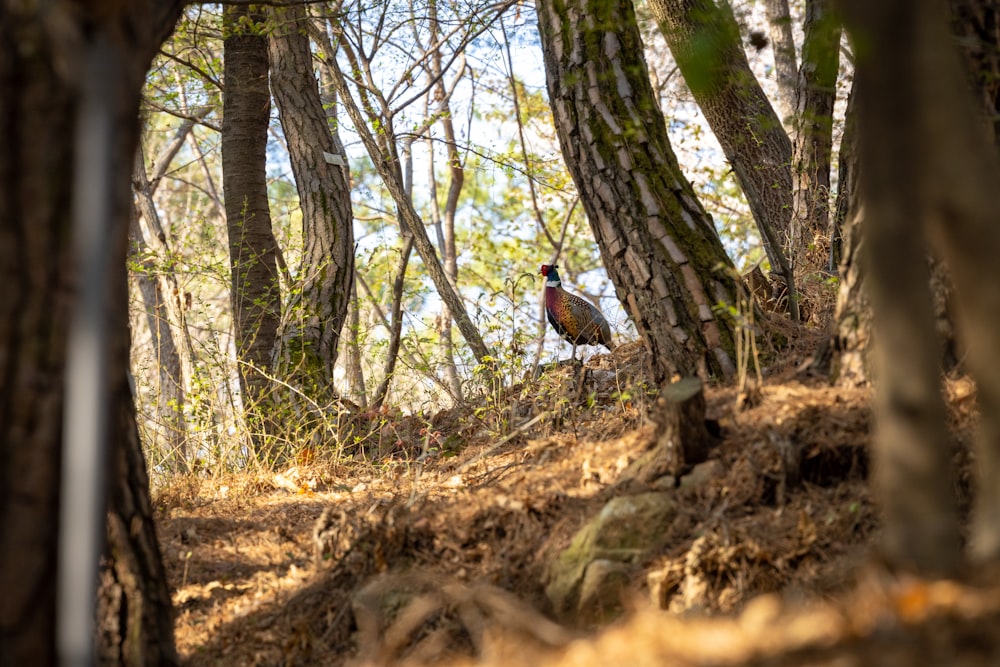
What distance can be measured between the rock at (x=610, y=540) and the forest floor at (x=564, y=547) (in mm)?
51

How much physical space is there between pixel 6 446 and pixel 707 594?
2.13 m

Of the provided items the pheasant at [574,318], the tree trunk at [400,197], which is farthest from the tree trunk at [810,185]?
the tree trunk at [400,197]

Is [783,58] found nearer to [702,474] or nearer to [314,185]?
[314,185]

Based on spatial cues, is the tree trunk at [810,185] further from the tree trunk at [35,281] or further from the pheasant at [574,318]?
the tree trunk at [35,281]

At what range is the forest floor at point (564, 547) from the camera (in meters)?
2.12

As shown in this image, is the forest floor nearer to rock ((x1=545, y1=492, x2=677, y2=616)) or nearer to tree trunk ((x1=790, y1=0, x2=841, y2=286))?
rock ((x1=545, y1=492, x2=677, y2=616))

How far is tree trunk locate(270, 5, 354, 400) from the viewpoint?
7.29 metres

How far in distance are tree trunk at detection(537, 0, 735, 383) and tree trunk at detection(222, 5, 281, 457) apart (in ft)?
10.7

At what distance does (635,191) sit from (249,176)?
3.90 m

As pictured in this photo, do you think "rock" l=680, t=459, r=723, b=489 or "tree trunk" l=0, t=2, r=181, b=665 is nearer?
"tree trunk" l=0, t=2, r=181, b=665

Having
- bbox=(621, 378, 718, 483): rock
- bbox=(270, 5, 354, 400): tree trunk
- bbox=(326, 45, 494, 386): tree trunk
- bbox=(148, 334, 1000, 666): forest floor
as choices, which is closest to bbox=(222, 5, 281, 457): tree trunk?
bbox=(270, 5, 354, 400): tree trunk

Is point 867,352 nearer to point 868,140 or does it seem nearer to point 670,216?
point 670,216

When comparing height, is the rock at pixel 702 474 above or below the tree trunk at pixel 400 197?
below

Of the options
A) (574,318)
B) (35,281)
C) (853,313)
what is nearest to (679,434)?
(853,313)
